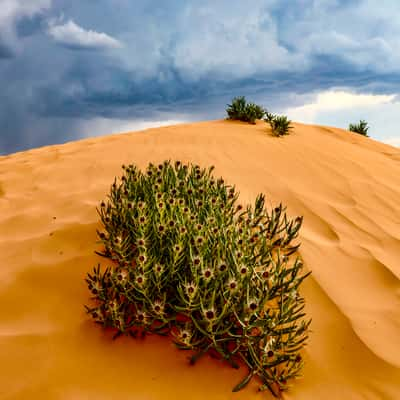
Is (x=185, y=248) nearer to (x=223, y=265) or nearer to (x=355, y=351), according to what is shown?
(x=223, y=265)

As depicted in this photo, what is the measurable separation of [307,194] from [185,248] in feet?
7.88

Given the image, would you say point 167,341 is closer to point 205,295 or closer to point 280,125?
point 205,295

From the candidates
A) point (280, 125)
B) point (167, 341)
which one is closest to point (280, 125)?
point (280, 125)

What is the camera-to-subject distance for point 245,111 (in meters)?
8.70

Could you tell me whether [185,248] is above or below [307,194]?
above

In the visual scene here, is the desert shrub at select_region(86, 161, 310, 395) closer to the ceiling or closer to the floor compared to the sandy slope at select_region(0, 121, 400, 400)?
closer to the ceiling

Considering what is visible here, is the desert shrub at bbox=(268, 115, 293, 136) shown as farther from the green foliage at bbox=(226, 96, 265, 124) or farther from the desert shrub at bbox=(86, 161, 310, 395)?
the desert shrub at bbox=(86, 161, 310, 395)

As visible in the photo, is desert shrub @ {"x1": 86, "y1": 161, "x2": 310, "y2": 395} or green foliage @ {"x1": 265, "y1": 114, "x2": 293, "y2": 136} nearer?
desert shrub @ {"x1": 86, "y1": 161, "x2": 310, "y2": 395}

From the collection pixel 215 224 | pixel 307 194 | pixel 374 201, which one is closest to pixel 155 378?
pixel 215 224

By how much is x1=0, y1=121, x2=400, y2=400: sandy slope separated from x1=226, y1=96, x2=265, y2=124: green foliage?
3077 millimetres

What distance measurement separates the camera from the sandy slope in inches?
79.0

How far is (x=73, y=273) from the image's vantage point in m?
2.77

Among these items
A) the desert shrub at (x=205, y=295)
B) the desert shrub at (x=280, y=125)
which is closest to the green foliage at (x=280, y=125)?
the desert shrub at (x=280, y=125)

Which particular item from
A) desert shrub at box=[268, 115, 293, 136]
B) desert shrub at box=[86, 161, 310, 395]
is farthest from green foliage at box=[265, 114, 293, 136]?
desert shrub at box=[86, 161, 310, 395]
